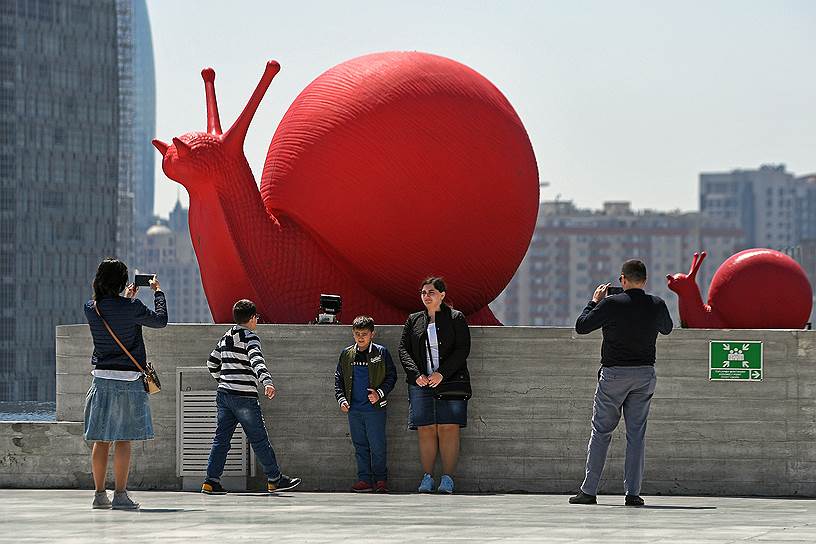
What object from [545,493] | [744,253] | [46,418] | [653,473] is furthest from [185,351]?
[744,253]

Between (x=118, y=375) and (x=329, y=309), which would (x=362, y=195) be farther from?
(x=118, y=375)

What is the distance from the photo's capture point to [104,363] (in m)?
11.3

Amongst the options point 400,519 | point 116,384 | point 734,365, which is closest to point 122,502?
point 116,384

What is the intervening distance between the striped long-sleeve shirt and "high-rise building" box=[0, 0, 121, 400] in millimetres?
81897

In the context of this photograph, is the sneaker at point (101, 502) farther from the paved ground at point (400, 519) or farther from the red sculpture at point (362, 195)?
the red sculpture at point (362, 195)

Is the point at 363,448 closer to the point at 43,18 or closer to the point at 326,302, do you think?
the point at 326,302

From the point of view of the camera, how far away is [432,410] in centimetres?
1312

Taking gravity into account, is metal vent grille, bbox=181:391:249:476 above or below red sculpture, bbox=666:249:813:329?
below

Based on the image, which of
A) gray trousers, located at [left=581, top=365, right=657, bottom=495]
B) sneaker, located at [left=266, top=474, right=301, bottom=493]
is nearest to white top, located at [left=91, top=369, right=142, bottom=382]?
sneaker, located at [left=266, top=474, right=301, bottom=493]

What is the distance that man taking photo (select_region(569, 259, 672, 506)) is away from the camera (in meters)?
11.6

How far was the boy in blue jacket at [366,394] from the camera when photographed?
42.7 ft

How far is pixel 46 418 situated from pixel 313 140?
389cm

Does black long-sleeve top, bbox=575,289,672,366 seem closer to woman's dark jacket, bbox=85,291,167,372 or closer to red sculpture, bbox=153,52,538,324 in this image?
woman's dark jacket, bbox=85,291,167,372

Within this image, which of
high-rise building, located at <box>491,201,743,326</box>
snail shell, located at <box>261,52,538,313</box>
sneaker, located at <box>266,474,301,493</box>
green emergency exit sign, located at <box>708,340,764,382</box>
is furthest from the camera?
high-rise building, located at <box>491,201,743,326</box>
